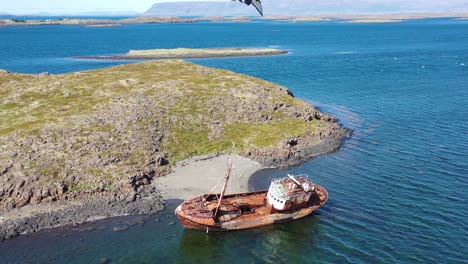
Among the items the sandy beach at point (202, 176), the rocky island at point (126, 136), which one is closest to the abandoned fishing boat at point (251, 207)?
the sandy beach at point (202, 176)

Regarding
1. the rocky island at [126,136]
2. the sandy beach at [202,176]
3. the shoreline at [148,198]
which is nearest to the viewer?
the shoreline at [148,198]

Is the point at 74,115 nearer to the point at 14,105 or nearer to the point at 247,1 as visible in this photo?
the point at 14,105

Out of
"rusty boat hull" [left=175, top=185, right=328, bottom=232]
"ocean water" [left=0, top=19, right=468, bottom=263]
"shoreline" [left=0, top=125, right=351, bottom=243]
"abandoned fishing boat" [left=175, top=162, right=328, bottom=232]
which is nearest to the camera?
"ocean water" [left=0, top=19, right=468, bottom=263]

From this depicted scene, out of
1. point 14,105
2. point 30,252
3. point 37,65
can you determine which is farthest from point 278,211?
point 37,65

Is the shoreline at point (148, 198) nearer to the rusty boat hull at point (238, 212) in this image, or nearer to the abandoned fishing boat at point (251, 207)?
the rusty boat hull at point (238, 212)

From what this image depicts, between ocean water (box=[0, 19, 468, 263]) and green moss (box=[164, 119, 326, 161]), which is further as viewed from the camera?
green moss (box=[164, 119, 326, 161])

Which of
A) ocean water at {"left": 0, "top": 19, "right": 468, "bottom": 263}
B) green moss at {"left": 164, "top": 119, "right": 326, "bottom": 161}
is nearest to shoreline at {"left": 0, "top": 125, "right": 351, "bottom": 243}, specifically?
ocean water at {"left": 0, "top": 19, "right": 468, "bottom": 263}

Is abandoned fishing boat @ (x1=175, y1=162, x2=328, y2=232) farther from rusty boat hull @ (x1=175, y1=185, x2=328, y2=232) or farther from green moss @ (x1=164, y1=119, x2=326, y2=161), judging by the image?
green moss @ (x1=164, y1=119, x2=326, y2=161)
